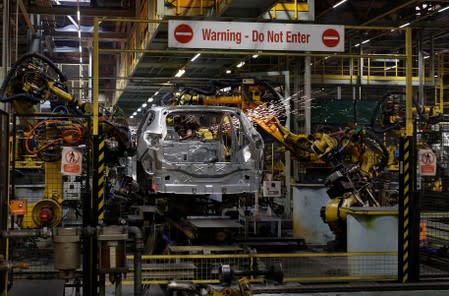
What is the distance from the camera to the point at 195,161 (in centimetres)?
969

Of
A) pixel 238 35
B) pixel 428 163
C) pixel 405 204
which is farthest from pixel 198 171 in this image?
pixel 428 163

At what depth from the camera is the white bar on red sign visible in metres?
7.24

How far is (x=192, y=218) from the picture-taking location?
942 centimetres

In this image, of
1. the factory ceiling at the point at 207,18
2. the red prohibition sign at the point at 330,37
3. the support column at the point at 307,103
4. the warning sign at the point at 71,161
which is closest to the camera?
the warning sign at the point at 71,161

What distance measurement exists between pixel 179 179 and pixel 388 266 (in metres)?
3.12

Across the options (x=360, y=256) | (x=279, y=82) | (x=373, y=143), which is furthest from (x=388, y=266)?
(x=279, y=82)

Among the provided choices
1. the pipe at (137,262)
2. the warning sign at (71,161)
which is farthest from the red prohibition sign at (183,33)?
the pipe at (137,262)

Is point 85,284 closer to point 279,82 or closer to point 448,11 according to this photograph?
point 279,82

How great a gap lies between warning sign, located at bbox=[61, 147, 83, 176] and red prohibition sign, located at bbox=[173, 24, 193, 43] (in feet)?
5.84

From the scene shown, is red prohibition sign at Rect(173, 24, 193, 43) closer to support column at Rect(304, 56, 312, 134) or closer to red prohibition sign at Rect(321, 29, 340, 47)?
red prohibition sign at Rect(321, 29, 340, 47)

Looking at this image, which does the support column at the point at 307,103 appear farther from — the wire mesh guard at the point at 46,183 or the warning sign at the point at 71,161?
the warning sign at the point at 71,161

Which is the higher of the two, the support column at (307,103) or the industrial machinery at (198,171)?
the support column at (307,103)

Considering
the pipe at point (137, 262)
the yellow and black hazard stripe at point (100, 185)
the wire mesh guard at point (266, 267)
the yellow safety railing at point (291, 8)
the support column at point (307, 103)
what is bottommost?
the wire mesh guard at point (266, 267)

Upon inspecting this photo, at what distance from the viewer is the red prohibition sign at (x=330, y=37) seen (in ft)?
24.5
